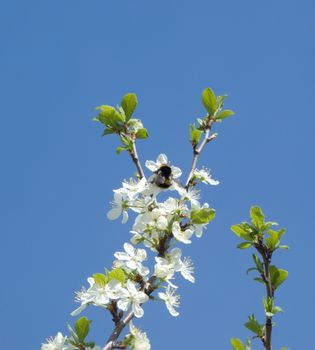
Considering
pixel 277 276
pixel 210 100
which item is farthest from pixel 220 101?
pixel 277 276

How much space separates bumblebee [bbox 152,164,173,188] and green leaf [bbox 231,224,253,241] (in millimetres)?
473

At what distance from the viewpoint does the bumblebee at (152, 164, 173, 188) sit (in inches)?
136

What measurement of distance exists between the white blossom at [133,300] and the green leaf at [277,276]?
0.73m

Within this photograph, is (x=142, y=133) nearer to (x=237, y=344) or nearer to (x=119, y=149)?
(x=119, y=149)

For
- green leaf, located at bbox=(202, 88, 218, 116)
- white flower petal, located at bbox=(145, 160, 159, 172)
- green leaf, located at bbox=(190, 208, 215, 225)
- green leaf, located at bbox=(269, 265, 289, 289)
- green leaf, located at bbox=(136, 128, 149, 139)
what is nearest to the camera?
green leaf, located at bbox=(269, 265, 289, 289)

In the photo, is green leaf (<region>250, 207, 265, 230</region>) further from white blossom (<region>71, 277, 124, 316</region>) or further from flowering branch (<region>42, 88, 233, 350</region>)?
white blossom (<region>71, 277, 124, 316</region>)

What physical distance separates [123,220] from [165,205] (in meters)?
0.34

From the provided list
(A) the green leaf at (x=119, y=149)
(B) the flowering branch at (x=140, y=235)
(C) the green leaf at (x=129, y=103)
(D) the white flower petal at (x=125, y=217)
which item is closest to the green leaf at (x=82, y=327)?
(B) the flowering branch at (x=140, y=235)

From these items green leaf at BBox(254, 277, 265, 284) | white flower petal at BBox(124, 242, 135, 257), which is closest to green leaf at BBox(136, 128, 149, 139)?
white flower petal at BBox(124, 242, 135, 257)

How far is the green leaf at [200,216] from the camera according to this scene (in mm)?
3510

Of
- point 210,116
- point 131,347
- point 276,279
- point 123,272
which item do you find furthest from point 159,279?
point 210,116

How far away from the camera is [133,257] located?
3385 millimetres

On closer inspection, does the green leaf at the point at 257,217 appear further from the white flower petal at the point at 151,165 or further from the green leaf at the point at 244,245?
the white flower petal at the point at 151,165

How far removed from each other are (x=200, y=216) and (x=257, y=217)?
0.34m
